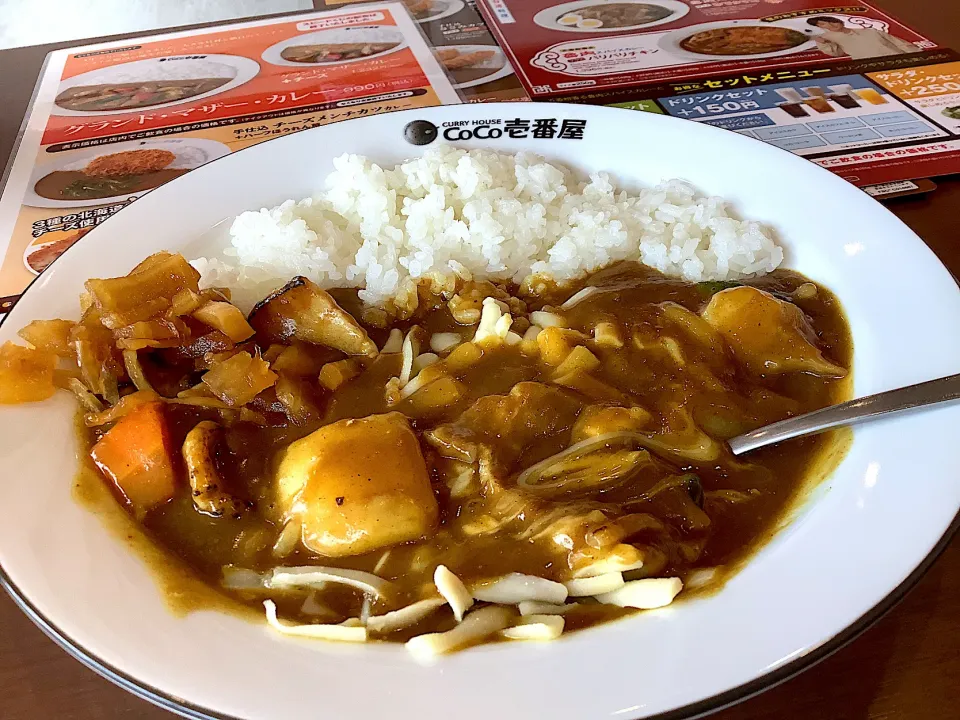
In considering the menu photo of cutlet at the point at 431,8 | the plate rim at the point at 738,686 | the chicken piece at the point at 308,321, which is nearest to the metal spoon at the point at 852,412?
the plate rim at the point at 738,686

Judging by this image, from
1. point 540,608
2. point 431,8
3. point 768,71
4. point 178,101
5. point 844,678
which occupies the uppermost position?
point 431,8

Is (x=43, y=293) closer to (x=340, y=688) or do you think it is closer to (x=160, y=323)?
(x=160, y=323)

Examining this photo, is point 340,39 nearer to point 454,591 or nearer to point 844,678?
point 454,591

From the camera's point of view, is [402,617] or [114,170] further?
[114,170]

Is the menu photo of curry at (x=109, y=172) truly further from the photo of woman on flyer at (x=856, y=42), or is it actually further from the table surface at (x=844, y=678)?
the photo of woman on flyer at (x=856, y=42)

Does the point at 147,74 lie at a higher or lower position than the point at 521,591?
higher

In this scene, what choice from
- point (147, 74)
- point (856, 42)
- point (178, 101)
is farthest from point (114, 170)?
point (856, 42)
